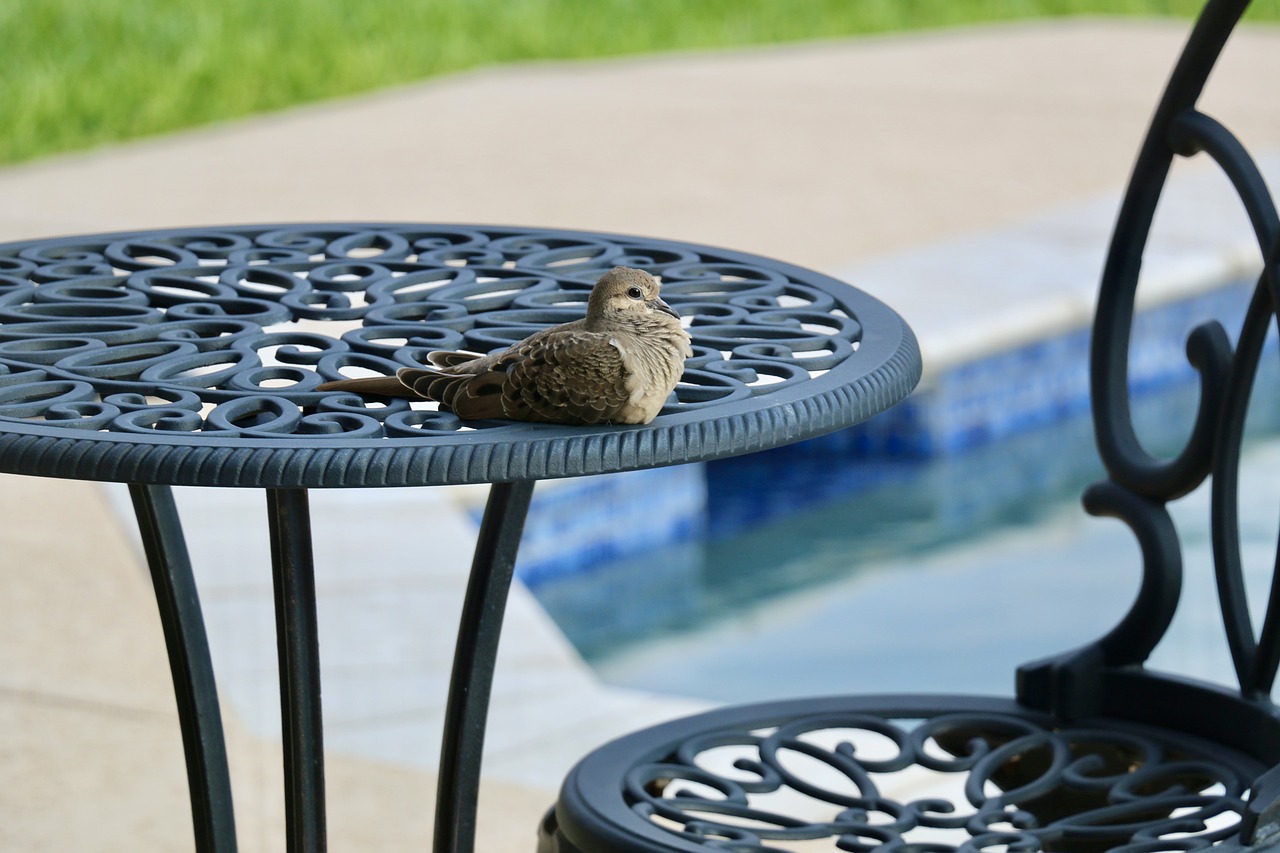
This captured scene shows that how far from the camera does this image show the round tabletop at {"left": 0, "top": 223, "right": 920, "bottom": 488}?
4.45ft

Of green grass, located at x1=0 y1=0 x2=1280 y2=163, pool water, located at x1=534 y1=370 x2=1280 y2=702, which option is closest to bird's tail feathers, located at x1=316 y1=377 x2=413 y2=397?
pool water, located at x1=534 y1=370 x2=1280 y2=702

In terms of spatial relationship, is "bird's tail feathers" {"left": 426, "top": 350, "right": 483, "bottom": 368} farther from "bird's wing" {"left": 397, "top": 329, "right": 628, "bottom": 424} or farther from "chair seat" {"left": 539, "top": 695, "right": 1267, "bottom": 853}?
"chair seat" {"left": 539, "top": 695, "right": 1267, "bottom": 853}

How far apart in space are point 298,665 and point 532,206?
17.4ft

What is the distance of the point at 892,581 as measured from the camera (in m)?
4.75

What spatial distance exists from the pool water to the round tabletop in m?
2.12

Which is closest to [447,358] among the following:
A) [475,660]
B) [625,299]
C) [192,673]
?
[625,299]

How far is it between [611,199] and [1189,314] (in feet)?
7.68

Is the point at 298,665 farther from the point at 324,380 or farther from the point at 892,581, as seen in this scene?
the point at 892,581

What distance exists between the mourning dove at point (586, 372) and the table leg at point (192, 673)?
555mm

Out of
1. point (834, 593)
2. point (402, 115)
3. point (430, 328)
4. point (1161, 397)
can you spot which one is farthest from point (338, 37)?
point (430, 328)

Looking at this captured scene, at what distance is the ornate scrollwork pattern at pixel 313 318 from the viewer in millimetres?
1499

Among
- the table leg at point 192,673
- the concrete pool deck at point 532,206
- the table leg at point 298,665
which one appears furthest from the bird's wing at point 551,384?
the concrete pool deck at point 532,206

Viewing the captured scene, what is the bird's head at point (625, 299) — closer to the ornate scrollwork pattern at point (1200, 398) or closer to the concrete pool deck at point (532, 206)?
the ornate scrollwork pattern at point (1200, 398)

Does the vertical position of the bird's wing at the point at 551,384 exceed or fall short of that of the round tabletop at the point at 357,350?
it exceeds it
